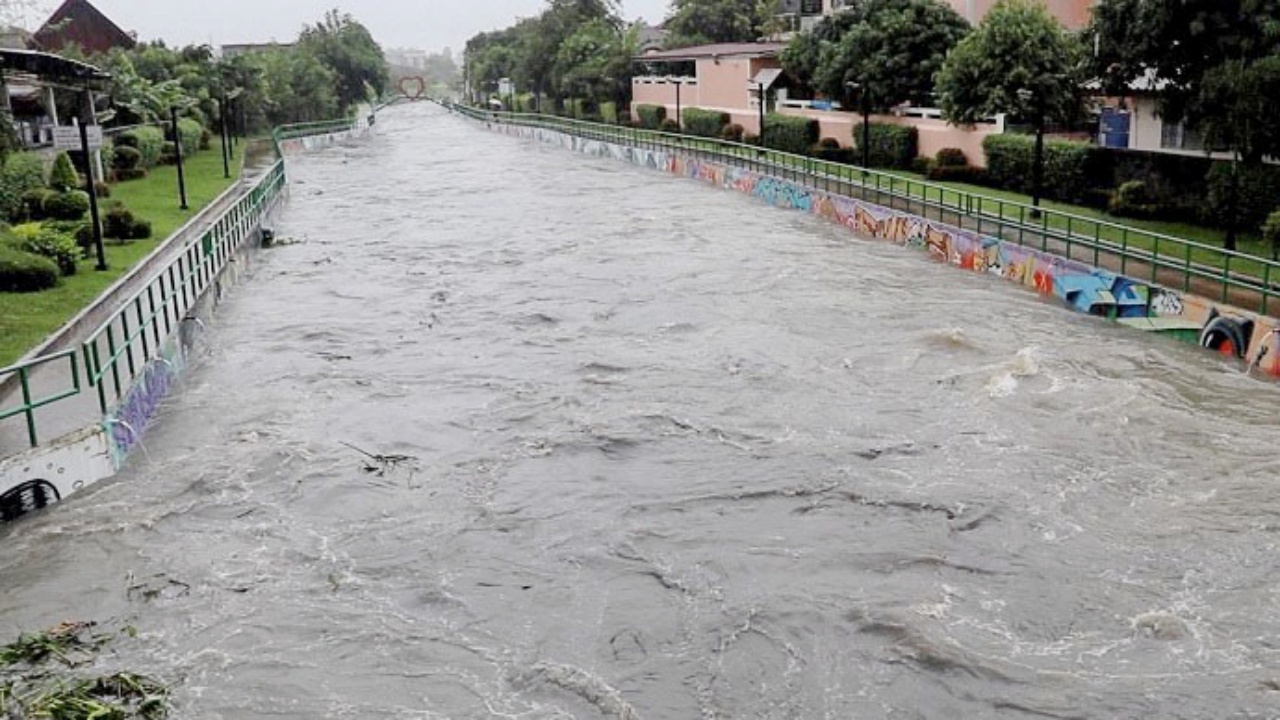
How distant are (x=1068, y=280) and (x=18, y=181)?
81.7 feet

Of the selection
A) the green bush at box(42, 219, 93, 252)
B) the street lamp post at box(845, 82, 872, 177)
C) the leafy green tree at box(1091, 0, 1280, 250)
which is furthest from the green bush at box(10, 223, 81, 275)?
the street lamp post at box(845, 82, 872, 177)

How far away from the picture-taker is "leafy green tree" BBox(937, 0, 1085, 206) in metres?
32.2

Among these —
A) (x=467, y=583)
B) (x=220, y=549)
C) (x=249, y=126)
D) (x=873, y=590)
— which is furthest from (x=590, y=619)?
(x=249, y=126)

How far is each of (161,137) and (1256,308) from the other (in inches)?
1731

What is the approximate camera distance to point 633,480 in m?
15.4

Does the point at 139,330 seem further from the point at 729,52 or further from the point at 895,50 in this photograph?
the point at 729,52

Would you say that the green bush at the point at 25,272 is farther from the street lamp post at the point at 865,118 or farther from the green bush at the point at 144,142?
the street lamp post at the point at 865,118

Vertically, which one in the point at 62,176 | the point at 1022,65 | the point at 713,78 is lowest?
the point at 62,176

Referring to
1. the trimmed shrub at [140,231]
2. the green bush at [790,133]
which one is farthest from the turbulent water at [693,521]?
the green bush at [790,133]

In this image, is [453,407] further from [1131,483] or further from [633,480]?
[1131,483]

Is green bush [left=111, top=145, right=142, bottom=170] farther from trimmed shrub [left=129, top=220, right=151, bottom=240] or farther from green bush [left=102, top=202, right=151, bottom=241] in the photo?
trimmed shrub [left=129, top=220, right=151, bottom=240]

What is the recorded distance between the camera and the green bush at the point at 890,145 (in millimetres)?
44406

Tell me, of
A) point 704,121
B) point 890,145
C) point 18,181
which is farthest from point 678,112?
point 18,181

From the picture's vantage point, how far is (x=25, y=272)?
23.1 metres
